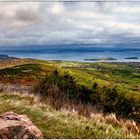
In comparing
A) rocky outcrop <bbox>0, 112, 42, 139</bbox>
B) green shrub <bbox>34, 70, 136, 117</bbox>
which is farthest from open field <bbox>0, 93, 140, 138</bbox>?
green shrub <bbox>34, 70, 136, 117</bbox>

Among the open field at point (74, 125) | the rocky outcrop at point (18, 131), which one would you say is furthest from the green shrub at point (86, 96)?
the rocky outcrop at point (18, 131)

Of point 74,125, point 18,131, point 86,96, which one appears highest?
point 18,131

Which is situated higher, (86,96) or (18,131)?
(18,131)

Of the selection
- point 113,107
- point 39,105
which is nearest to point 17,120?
point 39,105

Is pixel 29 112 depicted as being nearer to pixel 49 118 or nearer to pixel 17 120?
pixel 49 118

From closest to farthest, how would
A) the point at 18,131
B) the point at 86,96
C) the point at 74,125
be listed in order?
the point at 18,131 → the point at 74,125 → the point at 86,96

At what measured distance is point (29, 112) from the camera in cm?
1507

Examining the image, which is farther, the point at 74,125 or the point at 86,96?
the point at 86,96

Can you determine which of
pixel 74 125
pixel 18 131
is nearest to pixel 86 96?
Answer: pixel 74 125

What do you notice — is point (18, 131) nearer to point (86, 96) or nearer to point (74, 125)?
point (74, 125)

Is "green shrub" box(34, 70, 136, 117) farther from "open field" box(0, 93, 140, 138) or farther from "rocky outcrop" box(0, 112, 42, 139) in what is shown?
"rocky outcrop" box(0, 112, 42, 139)

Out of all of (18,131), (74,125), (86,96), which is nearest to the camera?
(18,131)

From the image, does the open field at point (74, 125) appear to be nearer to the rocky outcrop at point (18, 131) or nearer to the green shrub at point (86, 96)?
the rocky outcrop at point (18, 131)

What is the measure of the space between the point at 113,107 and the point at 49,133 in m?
9.52
